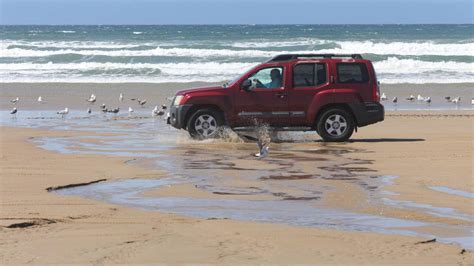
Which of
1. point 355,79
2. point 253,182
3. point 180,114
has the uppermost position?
point 355,79

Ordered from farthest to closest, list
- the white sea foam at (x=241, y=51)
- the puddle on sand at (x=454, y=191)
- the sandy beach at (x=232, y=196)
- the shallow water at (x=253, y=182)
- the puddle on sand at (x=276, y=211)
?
the white sea foam at (x=241, y=51) → the puddle on sand at (x=454, y=191) → the shallow water at (x=253, y=182) → the puddle on sand at (x=276, y=211) → the sandy beach at (x=232, y=196)

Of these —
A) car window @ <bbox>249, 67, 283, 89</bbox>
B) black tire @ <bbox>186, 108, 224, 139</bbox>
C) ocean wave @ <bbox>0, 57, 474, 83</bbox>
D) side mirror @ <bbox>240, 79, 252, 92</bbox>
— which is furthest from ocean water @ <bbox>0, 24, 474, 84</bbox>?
black tire @ <bbox>186, 108, 224, 139</bbox>

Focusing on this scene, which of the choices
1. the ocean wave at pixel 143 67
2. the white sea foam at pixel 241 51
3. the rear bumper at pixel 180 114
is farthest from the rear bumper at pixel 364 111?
the white sea foam at pixel 241 51

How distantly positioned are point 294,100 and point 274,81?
1.48 feet

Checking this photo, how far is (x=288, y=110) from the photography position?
16375 millimetres

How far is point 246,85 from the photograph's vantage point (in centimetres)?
1642

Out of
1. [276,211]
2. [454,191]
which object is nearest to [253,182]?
[276,211]

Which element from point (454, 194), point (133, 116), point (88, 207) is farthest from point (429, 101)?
point (88, 207)

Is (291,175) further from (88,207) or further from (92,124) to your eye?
(92,124)

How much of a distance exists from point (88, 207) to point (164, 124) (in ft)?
35.4

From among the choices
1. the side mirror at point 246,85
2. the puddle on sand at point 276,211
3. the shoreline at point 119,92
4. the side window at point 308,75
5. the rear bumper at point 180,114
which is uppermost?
the side window at point 308,75

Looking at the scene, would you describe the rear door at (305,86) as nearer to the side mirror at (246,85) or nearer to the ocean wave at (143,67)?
the side mirror at (246,85)

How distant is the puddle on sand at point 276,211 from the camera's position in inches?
322

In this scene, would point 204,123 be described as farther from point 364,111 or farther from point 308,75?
point 364,111
